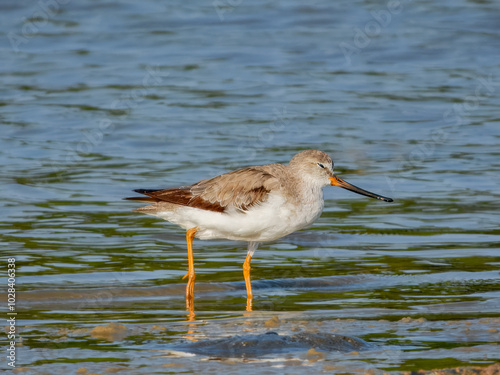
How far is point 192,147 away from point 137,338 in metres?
8.29

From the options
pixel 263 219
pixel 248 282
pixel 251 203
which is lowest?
pixel 248 282

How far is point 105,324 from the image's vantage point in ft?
23.2

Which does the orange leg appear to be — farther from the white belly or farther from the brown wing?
the brown wing

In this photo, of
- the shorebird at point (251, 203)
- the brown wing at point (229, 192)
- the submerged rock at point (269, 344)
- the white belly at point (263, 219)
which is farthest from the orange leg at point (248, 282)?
the submerged rock at point (269, 344)

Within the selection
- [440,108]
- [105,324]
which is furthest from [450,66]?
[105,324]

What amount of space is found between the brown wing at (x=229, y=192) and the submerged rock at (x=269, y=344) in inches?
91.4

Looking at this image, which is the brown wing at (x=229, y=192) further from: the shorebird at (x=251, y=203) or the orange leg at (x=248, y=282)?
the orange leg at (x=248, y=282)

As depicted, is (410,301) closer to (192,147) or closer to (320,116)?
(192,147)

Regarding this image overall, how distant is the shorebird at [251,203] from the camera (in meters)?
8.41

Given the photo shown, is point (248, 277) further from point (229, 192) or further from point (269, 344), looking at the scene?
point (269, 344)

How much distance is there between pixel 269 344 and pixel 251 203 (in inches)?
96.9

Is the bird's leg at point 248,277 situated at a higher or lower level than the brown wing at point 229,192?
lower

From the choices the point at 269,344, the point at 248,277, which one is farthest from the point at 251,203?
the point at 269,344

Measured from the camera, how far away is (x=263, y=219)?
27.4ft
